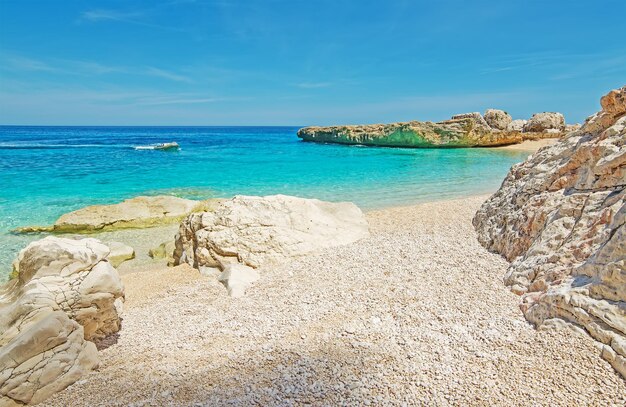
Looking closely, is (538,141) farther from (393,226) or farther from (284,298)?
(284,298)

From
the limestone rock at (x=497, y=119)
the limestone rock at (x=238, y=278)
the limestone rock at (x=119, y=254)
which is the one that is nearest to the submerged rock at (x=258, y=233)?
the limestone rock at (x=238, y=278)

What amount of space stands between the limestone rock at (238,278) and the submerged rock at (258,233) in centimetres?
33

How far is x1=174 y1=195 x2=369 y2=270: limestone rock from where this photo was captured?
7285mm

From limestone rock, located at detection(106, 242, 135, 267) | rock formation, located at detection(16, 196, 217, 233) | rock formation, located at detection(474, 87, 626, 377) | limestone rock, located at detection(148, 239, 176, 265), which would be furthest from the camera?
rock formation, located at detection(16, 196, 217, 233)

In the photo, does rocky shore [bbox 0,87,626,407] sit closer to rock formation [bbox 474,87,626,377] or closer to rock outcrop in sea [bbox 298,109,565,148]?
rock formation [bbox 474,87,626,377]

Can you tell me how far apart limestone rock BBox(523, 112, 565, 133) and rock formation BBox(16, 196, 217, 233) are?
5032 centimetres

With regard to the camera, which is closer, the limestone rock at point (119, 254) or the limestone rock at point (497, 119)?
the limestone rock at point (119, 254)

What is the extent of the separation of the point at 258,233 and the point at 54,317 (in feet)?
13.1

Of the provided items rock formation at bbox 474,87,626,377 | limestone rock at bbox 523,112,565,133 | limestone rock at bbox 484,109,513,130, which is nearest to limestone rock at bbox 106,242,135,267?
rock formation at bbox 474,87,626,377

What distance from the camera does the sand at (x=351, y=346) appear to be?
11.0 feet

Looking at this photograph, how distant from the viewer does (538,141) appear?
159 feet

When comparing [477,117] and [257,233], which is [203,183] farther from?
[477,117]

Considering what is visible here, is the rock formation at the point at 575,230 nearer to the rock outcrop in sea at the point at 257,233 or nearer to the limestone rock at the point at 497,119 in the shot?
the rock outcrop in sea at the point at 257,233

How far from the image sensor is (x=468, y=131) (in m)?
46.6
